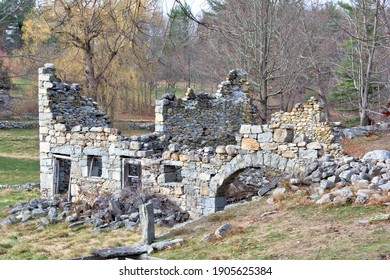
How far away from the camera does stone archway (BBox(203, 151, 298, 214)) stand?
539 inches

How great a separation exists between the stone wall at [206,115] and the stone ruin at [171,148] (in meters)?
0.03

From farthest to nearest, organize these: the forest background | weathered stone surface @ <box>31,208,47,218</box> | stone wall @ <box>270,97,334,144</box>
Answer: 1. stone wall @ <box>270,97,334,144</box>
2. the forest background
3. weathered stone surface @ <box>31,208,47,218</box>

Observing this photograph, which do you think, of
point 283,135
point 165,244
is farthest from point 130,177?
point 165,244

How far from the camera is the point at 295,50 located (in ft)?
92.0

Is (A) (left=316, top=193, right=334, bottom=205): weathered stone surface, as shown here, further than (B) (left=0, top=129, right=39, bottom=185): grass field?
No

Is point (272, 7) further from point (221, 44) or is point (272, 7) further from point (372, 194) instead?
point (372, 194)

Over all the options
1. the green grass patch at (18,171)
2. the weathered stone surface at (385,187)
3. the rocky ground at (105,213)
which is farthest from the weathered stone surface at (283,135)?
the green grass patch at (18,171)

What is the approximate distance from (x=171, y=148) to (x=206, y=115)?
5141mm

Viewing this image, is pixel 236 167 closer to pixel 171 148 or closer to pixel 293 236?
pixel 171 148

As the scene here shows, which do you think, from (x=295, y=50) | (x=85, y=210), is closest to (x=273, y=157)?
(x=85, y=210)

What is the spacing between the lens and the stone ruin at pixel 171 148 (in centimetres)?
1407

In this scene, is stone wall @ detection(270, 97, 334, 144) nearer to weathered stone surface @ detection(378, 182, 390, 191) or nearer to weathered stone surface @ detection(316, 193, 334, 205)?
weathered stone surface @ detection(378, 182, 390, 191)

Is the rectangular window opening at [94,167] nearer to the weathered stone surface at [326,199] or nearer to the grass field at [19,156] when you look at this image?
the weathered stone surface at [326,199]

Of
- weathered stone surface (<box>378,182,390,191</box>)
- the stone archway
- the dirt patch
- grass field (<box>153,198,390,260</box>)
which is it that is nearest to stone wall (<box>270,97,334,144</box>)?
the dirt patch
